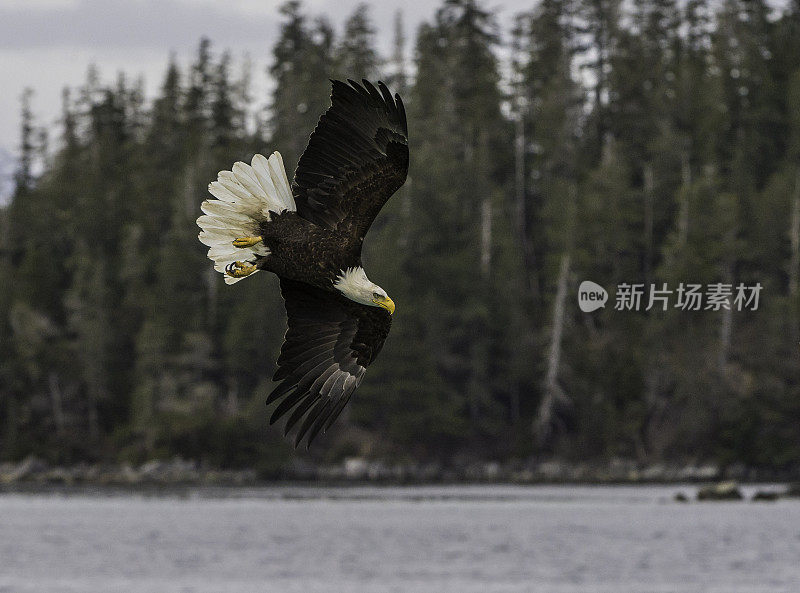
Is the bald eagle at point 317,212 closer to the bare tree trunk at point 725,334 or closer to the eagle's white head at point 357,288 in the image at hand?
the eagle's white head at point 357,288

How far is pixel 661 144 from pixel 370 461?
18103mm

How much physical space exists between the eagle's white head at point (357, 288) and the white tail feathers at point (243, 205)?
55 cm

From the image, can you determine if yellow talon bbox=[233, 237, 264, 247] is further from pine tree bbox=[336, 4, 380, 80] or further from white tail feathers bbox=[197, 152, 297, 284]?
pine tree bbox=[336, 4, 380, 80]

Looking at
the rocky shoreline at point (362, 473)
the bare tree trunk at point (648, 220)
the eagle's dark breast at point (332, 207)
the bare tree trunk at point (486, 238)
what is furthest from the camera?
the bare tree trunk at point (648, 220)

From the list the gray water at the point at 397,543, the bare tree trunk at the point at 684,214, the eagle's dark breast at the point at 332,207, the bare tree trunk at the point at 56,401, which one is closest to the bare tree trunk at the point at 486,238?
the bare tree trunk at the point at 684,214

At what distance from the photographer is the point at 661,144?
5834cm

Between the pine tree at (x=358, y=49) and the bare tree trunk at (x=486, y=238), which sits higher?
the pine tree at (x=358, y=49)

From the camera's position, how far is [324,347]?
10.6 metres

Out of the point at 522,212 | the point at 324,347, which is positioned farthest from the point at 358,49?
the point at 324,347

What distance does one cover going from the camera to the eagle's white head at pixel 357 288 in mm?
9891

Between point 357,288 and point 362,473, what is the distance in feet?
136

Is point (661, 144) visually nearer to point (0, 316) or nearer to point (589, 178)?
point (589, 178)

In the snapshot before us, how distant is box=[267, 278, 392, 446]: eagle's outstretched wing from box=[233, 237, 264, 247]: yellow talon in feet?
1.58

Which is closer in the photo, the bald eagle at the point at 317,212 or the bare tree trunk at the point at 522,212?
the bald eagle at the point at 317,212
